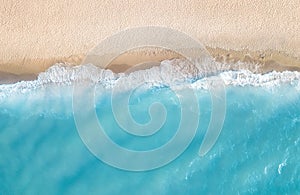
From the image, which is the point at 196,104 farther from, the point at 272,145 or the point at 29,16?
the point at 29,16

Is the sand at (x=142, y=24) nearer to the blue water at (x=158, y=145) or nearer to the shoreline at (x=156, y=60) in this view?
the shoreline at (x=156, y=60)

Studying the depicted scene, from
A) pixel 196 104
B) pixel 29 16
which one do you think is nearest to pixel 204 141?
pixel 196 104

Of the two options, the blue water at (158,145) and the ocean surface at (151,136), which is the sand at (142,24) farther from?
the blue water at (158,145)

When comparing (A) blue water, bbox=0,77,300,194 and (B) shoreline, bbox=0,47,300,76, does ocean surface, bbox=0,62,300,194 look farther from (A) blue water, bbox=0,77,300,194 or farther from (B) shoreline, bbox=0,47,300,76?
(B) shoreline, bbox=0,47,300,76

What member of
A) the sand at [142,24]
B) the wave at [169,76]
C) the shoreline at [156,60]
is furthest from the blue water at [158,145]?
the sand at [142,24]

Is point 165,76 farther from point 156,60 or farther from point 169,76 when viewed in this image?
point 156,60

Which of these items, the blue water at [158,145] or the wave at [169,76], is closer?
the blue water at [158,145]

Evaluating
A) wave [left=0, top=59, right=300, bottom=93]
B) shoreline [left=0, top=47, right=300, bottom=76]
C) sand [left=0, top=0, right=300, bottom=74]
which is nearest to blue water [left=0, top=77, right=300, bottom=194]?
wave [left=0, top=59, right=300, bottom=93]
